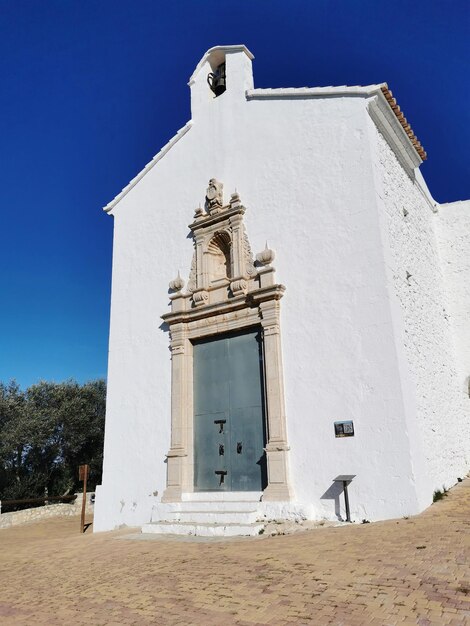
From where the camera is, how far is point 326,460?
7.61 meters

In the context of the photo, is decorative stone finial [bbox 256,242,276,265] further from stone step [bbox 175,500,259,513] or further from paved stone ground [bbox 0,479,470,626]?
paved stone ground [bbox 0,479,470,626]

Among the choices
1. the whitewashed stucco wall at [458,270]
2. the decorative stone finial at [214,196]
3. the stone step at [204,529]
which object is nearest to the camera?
the stone step at [204,529]

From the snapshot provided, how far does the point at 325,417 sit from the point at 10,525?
11.2m

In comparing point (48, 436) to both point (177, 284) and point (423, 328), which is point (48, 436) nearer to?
point (177, 284)

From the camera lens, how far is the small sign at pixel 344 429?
24.4 feet

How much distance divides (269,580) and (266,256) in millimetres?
5790

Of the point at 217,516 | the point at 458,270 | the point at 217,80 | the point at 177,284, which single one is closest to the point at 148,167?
the point at 217,80

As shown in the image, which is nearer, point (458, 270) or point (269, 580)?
point (269, 580)

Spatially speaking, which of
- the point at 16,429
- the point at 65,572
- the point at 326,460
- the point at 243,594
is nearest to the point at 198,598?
the point at 243,594

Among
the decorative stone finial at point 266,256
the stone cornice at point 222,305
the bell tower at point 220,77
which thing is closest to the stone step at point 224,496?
the stone cornice at point 222,305

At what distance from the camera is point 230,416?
9023 mm

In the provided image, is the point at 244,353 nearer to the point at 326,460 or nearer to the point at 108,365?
the point at 326,460

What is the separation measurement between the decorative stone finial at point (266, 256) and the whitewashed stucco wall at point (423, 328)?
2.01 meters

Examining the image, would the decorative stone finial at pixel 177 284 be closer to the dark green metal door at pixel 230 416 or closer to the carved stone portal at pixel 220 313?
the carved stone portal at pixel 220 313
